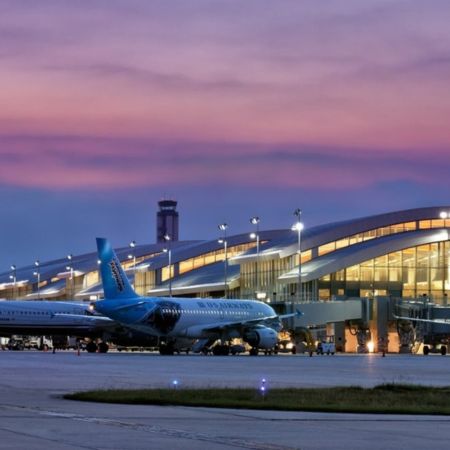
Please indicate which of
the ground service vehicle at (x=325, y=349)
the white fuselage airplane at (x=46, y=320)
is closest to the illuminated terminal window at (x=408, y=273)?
the ground service vehicle at (x=325, y=349)

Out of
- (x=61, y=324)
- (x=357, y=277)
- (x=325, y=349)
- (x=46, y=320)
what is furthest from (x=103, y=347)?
(x=357, y=277)

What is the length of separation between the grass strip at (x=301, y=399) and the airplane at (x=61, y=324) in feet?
230

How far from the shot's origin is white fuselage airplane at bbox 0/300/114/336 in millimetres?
105688

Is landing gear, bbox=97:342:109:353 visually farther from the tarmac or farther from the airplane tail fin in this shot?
the tarmac

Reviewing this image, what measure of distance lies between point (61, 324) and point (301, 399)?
7805 cm

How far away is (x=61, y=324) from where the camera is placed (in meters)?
108

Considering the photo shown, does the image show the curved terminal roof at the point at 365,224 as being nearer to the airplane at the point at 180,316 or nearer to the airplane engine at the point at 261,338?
the airplane at the point at 180,316

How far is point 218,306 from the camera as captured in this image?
101562 mm

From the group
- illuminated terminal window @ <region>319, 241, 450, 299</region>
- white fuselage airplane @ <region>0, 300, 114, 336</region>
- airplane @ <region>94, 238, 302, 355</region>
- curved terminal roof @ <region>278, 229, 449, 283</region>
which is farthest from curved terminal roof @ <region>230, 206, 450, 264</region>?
white fuselage airplane @ <region>0, 300, 114, 336</region>

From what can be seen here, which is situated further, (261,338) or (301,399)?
(261,338)

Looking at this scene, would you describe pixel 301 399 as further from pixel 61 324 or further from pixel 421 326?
pixel 421 326

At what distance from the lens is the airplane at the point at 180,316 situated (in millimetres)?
95312

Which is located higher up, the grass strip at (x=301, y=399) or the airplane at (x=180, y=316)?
the airplane at (x=180, y=316)

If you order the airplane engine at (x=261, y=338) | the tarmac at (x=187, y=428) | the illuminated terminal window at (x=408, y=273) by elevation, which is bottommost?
the tarmac at (x=187, y=428)
